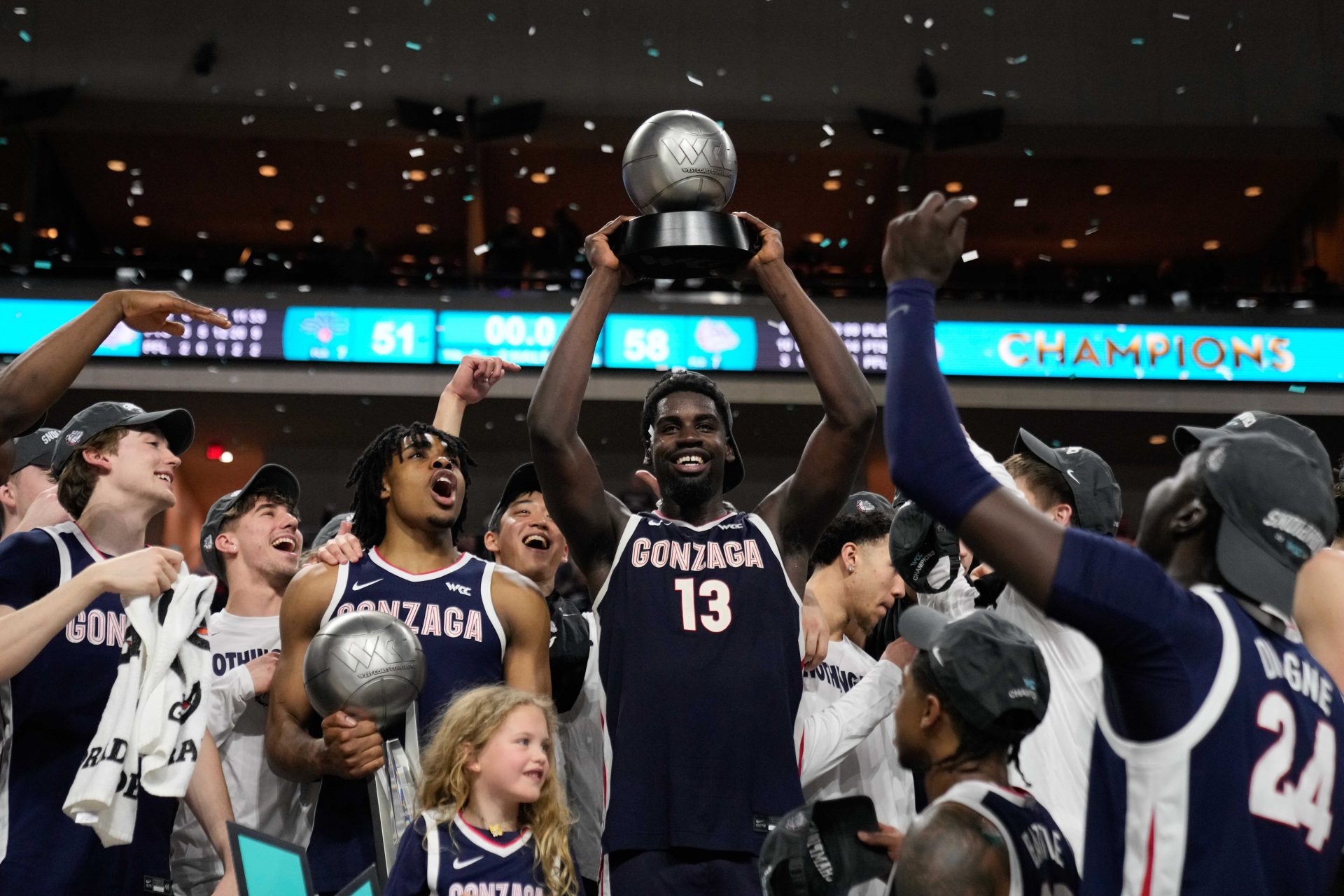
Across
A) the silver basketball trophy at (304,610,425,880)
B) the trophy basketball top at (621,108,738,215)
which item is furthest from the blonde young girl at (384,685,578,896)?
the trophy basketball top at (621,108,738,215)

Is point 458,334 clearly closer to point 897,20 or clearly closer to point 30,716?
point 897,20

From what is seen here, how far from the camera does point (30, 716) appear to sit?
3.17 meters

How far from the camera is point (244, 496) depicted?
4695mm

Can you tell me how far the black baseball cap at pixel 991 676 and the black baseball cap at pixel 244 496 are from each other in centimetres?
314

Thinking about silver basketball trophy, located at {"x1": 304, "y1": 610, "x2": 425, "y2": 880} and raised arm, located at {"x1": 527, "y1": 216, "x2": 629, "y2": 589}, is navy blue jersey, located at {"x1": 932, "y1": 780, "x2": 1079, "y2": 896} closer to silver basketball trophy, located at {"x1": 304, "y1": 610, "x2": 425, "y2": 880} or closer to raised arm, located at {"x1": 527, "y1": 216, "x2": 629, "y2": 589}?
raised arm, located at {"x1": 527, "y1": 216, "x2": 629, "y2": 589}

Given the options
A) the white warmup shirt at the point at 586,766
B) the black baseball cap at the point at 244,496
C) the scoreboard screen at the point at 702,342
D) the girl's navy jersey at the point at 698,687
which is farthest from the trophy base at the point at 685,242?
the scoreboard screen at the point at 702,342

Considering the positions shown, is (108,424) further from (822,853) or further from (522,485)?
(822,853)

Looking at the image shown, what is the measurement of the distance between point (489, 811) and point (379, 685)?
0.39m

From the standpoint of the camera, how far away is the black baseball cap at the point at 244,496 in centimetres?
470

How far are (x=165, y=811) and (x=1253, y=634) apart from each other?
278 centimetres

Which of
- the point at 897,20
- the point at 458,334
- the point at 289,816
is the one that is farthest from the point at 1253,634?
the point at 897,20

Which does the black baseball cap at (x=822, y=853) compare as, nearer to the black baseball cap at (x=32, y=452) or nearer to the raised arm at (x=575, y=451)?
the raised arm at (x=575, y=451)

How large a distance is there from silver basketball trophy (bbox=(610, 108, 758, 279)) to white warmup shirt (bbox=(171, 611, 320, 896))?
5.86ft

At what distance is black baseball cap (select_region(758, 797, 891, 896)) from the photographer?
2.30 metres
